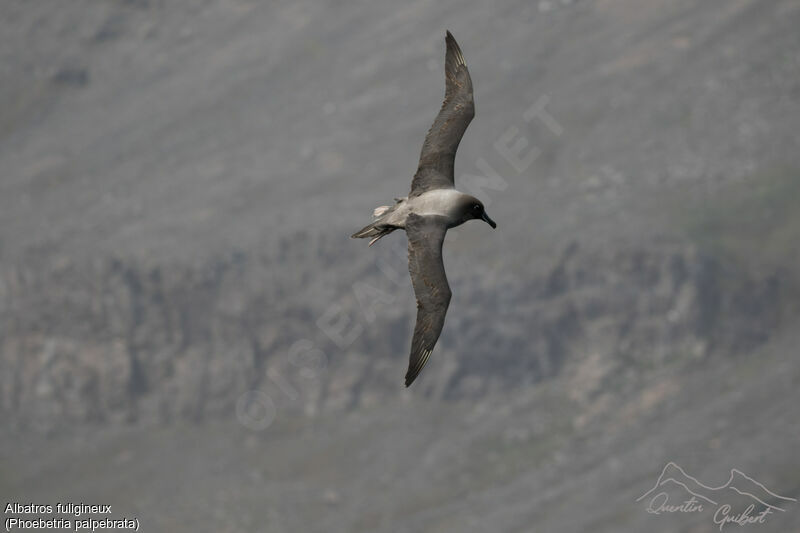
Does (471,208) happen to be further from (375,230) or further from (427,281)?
(375,230)

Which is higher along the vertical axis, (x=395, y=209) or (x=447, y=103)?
(x=447, y=103)

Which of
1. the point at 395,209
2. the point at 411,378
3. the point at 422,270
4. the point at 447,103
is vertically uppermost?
the point at 447,103

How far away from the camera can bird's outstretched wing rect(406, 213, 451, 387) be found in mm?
36594

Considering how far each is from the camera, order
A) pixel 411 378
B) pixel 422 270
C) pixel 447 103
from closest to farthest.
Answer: pixel 411 378 < pixel 422 270 < pixel 447 103

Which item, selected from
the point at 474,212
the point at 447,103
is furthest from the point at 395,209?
the point at 447,103

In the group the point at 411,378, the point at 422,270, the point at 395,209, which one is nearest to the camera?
the point at 411,378

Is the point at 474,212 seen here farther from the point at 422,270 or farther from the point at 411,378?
the point at 411,378

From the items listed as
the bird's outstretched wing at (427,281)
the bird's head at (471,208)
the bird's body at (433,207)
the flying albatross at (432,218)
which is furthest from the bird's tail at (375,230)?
the bird's head at (471,208)

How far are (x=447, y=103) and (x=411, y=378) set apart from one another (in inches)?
491

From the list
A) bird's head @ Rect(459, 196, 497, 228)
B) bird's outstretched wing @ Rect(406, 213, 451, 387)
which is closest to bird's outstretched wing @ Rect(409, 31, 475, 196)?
bird's head @ Rect(459, 196, 497, 228)

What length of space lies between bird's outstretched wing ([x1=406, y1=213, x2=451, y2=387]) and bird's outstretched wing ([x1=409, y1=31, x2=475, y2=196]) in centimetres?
258

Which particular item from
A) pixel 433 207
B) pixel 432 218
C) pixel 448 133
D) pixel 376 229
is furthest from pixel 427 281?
pixel 448 133

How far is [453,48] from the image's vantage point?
44.5 meters

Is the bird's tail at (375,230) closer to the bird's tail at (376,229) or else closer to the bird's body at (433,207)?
the bird's tail at (376,229)
